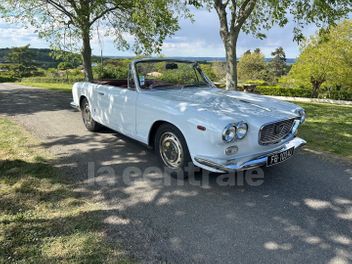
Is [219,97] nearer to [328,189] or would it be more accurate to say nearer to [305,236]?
[328,189]

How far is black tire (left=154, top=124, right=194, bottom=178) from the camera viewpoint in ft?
12.4

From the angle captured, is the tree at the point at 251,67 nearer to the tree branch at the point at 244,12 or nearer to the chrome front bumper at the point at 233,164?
the tree branch at the point at 244,12

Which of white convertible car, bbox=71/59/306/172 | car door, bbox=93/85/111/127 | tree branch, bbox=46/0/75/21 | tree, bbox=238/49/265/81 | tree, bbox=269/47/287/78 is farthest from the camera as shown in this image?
tree, bbox=269/47/287/78

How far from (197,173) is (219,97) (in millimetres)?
1228

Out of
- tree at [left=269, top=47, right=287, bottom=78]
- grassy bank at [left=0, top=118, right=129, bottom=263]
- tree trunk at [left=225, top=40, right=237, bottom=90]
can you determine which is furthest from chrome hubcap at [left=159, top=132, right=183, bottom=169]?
tree at [left=269, top=47, right=287, bottom=78]

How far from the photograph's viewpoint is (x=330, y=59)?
98.9 feet

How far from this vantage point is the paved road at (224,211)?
8.32 ft

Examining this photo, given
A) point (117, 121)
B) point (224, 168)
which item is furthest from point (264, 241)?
point (117, 121)

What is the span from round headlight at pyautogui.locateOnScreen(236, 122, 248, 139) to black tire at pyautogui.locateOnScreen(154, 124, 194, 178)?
73 centimetres

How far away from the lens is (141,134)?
443 cm

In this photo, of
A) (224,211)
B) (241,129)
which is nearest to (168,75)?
(241,129)

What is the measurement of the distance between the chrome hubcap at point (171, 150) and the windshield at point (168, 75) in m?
1.06

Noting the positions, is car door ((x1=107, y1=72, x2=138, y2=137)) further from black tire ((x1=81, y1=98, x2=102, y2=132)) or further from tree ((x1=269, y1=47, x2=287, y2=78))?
tree ((x1=269, y1=47, x2=287, y2=78))

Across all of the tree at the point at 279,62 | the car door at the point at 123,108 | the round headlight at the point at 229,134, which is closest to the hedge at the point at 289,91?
the car door at the point at 123,108
